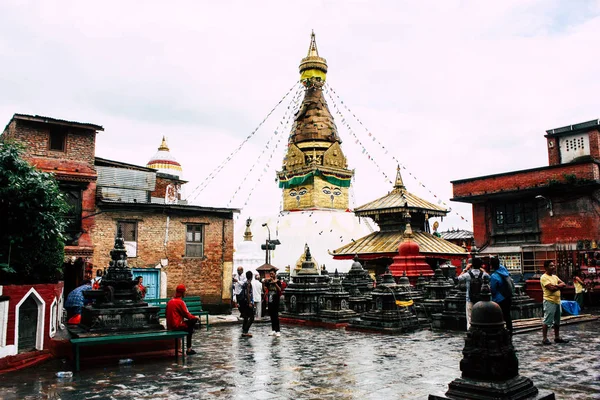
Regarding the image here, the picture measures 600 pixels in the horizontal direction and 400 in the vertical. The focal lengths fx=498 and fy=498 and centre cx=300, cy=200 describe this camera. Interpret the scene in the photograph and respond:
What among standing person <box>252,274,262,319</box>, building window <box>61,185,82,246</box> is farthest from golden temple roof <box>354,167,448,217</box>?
building window <box>61,185,82,246</box>

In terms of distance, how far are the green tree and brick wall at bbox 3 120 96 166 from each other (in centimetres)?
930

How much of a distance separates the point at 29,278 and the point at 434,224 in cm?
2386

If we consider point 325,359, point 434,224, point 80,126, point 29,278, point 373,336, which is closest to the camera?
point 325,359

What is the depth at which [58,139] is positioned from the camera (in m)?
18.7

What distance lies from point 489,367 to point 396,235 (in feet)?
71.9

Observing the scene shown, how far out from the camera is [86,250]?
714 inches

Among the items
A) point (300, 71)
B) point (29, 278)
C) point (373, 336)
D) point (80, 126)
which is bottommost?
point (373, 336)

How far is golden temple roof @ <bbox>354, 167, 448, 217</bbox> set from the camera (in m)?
26.6

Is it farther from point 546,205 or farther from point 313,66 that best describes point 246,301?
point 313,66

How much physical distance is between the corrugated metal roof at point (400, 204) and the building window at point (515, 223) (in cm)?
344

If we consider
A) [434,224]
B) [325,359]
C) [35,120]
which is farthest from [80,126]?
[434,224]

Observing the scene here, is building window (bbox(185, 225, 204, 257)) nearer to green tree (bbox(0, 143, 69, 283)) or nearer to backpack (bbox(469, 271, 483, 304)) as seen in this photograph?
green tree (bbox(0, 143, 69, 283))

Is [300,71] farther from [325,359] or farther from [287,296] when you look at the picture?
[325,359]

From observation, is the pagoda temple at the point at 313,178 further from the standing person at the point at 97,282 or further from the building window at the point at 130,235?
the standing person at the point at 97,282
